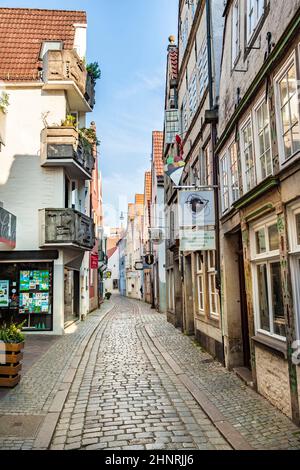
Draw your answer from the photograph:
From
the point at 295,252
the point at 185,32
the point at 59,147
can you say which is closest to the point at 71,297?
→ the point at 59,147

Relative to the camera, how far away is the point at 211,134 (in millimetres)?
10602

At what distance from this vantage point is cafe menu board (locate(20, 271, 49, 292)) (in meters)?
15.8

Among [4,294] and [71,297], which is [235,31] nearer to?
[4,294]

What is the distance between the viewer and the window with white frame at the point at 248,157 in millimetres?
7454

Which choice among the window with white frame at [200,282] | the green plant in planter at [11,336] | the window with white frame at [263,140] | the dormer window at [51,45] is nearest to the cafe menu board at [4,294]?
the window with white frame at [200,282]

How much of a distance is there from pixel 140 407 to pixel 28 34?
1842 centimetres

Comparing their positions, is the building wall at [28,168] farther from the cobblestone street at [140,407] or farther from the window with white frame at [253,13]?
the window with white frame at [253,13]

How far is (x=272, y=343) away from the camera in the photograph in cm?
636

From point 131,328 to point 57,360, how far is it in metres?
6.96

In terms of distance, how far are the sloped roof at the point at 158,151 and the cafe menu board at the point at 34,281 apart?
12871mm

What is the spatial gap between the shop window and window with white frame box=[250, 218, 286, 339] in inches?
408

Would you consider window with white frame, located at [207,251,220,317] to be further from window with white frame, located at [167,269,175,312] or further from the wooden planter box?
window with white frame, located at [167,269,175,312]

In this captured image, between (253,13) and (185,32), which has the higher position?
(185,32)
